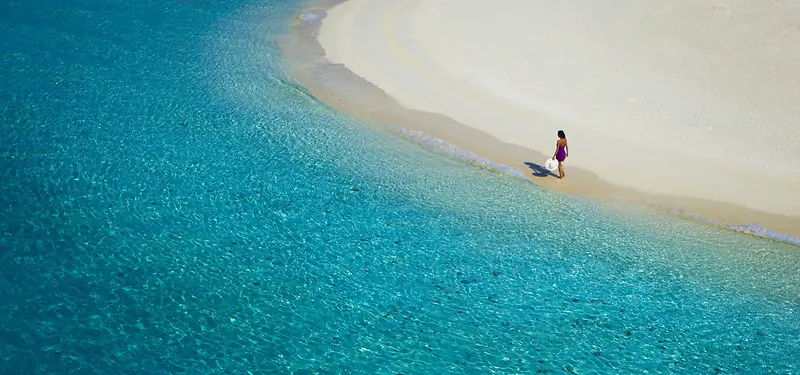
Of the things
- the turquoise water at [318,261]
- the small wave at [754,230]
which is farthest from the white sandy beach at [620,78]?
the turquoise water at [318,261]

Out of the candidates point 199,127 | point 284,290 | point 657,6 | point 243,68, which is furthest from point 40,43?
point 657,6

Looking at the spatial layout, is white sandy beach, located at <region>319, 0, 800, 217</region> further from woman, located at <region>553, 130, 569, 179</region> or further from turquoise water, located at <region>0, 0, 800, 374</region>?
turquoise water, located at <region>0, 0, 800, 374</region>

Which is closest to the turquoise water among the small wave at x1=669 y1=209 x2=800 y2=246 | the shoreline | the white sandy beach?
the small wave at x1=669 y1=209 x2=800 y2=246

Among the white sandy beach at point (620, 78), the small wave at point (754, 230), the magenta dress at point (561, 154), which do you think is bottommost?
the small wave at point (754, 230)

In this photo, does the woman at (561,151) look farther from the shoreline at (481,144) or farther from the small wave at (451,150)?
the small wave at (451,150)

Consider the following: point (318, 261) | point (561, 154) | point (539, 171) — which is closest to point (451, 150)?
point (539, 171)

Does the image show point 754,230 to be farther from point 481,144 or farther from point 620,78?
point 620,78
